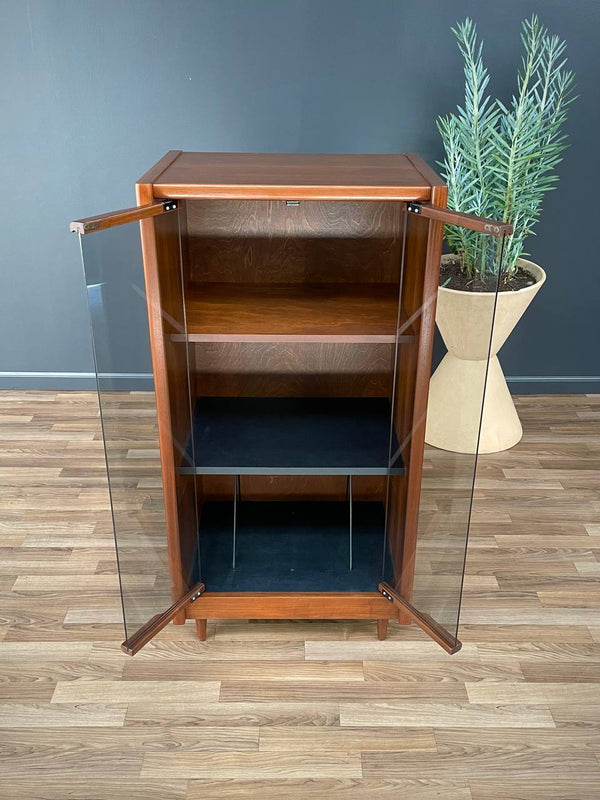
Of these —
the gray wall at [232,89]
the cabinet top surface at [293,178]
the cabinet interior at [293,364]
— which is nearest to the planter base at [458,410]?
the cabinet interior at [293,364]

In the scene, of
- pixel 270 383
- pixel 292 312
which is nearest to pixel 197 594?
pixel 270 383

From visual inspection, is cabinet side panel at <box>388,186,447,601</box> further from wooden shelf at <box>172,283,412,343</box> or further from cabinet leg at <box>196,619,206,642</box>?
cabinet leg at <box>196,619,206,642</box>

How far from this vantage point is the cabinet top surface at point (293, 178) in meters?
1.19

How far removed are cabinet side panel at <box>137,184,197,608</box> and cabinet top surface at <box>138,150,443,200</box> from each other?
0.08m

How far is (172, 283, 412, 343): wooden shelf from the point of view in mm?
1309

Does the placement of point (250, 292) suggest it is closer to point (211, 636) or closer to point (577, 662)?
point (211, 636)

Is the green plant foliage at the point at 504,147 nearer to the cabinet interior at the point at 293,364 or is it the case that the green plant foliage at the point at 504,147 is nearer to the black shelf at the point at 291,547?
the cabinet interior at the point at 293,364

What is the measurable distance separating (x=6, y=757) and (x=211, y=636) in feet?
1.47

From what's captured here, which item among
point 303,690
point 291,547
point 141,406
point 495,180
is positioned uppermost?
point 495,180

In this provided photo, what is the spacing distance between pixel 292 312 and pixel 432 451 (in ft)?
1.23

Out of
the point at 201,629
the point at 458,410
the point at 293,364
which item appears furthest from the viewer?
the point at 293,364

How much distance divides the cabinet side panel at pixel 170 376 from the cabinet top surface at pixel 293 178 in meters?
0.08

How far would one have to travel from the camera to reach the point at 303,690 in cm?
143

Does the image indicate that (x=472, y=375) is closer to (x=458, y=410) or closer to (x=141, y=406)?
(x=458, y=410)
